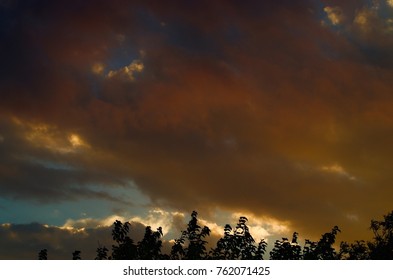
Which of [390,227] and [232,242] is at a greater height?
[390,227]

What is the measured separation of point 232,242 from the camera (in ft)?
68.9

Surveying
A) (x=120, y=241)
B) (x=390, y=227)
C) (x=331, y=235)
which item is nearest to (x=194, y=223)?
(x=120, y=241)

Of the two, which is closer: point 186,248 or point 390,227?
point 186,248

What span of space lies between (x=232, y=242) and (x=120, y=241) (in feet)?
14.1
